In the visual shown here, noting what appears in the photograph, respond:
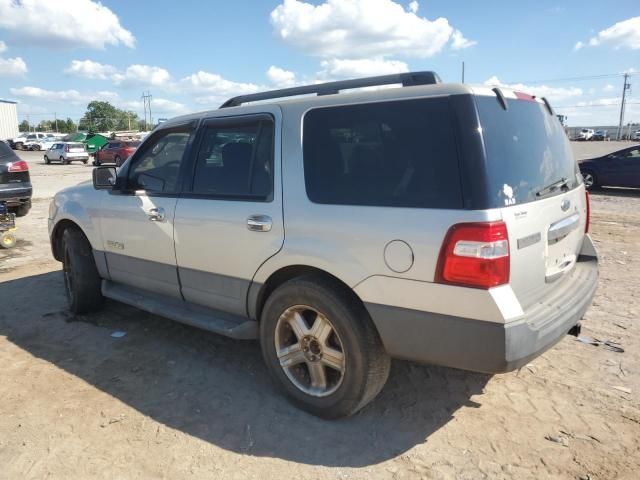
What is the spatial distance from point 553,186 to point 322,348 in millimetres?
1711

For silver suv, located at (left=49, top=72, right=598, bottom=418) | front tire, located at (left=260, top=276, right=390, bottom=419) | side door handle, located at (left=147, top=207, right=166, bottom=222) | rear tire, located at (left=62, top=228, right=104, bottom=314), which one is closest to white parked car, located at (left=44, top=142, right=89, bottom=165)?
rear tire, located at (left=62, top=228, right=104, bottom=314)

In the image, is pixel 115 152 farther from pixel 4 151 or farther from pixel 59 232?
pixel 59 232

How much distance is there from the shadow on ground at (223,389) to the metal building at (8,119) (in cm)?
6653

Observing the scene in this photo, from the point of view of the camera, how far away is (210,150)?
3713mm

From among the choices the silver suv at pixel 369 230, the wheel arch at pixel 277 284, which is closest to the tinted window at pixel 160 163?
the silver suv at pixel 369 230

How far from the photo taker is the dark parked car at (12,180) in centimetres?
901

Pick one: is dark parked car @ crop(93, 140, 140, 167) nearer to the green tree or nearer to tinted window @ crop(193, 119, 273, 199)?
tinted window @ crop(193, 119, 273, 199)

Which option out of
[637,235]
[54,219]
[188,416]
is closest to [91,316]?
[54,219]

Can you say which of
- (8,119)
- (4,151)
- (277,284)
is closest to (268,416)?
(277,284)

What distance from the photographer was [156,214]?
3.89 metres

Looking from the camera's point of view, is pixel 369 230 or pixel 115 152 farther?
pixel 115 152

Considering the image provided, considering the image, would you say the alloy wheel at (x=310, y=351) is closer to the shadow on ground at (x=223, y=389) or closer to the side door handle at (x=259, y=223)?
the shadow on ground at (x=223, y=389)

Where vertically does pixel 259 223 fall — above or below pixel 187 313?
above

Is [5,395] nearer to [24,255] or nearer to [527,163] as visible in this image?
[527,163]
